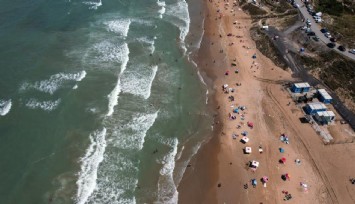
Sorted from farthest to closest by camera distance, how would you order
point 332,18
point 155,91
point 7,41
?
point 332,18 → point 7,41 → point 155,91

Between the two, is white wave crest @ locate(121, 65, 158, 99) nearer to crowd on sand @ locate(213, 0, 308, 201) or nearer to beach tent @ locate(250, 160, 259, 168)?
crowd on sand @ locate(213, 0, 308, 201)

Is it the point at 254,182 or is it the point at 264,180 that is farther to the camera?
the point at 264,180

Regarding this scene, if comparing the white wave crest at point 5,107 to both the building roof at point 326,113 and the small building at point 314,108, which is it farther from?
the building roof at point 326,113

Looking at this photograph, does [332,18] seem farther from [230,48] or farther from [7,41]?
[7,41]

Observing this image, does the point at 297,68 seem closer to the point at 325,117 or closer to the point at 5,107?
the point at 325,117

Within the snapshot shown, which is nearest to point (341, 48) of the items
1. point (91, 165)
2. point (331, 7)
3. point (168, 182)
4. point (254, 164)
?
point (331, 7)

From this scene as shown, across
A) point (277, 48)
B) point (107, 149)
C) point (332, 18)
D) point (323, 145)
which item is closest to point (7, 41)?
point (107, 149)

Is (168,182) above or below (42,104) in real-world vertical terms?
below
